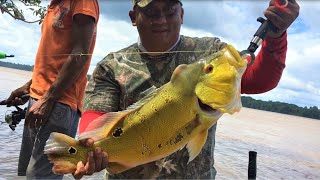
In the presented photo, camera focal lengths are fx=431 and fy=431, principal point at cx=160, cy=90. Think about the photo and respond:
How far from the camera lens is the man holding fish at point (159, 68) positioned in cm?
298

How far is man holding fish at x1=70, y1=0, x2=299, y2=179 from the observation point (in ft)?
9.78

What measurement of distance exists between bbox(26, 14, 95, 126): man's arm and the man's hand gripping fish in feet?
5.28

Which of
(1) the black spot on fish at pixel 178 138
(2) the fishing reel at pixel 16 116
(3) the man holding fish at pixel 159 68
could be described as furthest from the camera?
(2) the fishing reel at pixel 16 116

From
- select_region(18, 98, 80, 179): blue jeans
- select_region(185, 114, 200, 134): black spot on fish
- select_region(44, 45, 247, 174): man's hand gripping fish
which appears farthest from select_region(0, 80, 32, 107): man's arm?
select_region(185, 114, 200, 134): black spot on fish

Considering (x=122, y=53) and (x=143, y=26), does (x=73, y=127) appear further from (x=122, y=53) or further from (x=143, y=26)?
(x=143, y=26)

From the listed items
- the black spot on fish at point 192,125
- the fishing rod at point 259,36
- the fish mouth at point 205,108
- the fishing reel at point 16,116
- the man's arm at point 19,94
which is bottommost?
the fishing reel at point 16,116

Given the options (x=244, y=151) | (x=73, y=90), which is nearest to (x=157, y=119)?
(x=73, y=90)

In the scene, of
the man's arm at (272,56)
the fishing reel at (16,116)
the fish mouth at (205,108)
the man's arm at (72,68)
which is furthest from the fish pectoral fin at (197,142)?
the fishing reel at (16,116)

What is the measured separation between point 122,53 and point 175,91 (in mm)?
990

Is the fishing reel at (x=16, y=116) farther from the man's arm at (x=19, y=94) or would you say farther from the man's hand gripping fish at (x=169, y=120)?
the man's hand gripping fish at (x=169, y=120)

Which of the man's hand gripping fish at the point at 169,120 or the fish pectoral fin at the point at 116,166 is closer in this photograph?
the man's hand gripping fish at the point at 169,120

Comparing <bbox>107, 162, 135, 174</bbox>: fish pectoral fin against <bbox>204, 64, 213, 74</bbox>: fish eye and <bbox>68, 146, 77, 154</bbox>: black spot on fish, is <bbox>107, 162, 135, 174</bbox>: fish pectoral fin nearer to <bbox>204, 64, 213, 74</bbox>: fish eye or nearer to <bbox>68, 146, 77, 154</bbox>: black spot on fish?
<bbox>68, 146, 77, 154</bbox>: black spot on fish

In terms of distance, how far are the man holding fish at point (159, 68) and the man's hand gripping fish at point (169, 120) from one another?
0.48m

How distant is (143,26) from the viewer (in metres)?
3.02
